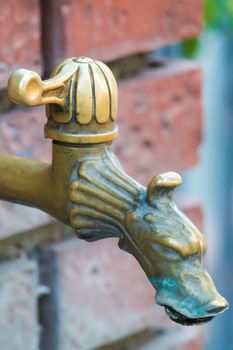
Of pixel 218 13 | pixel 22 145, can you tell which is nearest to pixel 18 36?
pixel 22 145

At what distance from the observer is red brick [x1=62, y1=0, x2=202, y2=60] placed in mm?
1097

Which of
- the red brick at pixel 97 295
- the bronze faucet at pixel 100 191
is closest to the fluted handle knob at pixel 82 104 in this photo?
the bronze faucet at pixel 100 191

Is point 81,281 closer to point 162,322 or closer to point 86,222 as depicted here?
Result: point 162,322

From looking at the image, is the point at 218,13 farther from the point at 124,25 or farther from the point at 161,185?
the point at 161,185

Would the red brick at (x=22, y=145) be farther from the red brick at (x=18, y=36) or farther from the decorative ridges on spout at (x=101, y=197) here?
the decorative ridges on spout at (x=101, y=197)

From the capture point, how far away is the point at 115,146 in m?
1.18

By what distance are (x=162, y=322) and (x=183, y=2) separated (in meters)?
0.36

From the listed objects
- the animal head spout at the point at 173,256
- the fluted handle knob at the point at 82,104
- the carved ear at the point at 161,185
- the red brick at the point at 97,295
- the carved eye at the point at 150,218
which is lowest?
the red brick at the point at 97,295

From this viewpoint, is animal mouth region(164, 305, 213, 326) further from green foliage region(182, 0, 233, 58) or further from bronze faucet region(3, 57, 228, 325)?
green foliage region(182, 0, 233, 58)

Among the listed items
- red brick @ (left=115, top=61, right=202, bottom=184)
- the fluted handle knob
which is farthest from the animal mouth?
red brick @ (left=115, top=61, right=202, bottom=184)

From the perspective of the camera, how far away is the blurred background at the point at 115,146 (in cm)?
107

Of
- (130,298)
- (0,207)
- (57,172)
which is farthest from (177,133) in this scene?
(57,172)

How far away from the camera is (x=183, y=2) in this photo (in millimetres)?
1246

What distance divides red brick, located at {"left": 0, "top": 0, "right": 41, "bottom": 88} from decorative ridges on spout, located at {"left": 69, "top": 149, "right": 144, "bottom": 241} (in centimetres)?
24
